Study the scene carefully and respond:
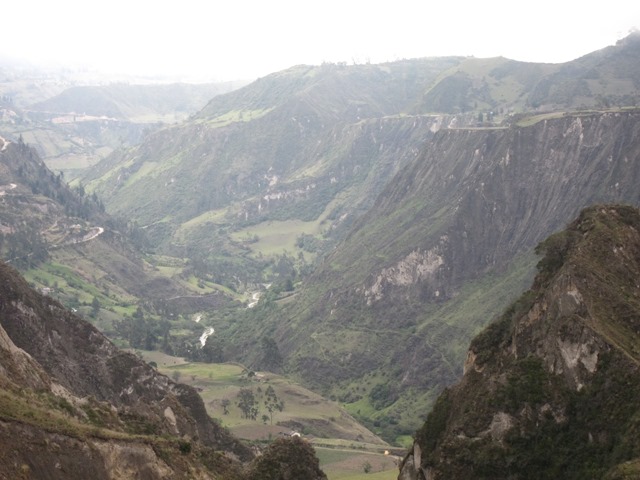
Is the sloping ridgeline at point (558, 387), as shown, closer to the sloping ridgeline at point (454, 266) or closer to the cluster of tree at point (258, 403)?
the cluster of tree at point (258, 403)

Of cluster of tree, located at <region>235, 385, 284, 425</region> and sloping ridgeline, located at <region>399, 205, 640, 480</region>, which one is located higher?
sloping ridgeline, located at <region>399, 205, 640, 480</region>

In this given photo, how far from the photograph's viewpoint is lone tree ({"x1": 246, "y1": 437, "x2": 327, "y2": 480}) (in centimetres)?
6781

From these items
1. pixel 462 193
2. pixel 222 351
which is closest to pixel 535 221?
pixel 462 193

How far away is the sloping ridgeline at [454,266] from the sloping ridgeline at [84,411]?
64.1 m

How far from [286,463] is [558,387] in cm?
2268

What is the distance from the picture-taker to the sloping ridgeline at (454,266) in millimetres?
156375

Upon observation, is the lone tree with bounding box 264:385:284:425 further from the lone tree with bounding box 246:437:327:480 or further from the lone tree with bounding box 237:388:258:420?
the lone tree with bounding box 246:437:327:480

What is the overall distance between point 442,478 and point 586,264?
64.4 ft

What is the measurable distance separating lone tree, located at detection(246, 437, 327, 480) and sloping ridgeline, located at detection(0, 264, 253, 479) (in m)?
1.96

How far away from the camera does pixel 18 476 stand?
44250mm

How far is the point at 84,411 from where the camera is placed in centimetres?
6216

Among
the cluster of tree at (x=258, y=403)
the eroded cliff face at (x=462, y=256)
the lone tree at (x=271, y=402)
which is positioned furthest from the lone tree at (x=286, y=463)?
the eroded cliff face at (x=462, y=256)

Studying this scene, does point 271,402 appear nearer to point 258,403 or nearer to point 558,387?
point 258,403

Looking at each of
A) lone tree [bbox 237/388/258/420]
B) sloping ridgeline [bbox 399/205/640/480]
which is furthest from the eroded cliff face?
sloping ridgeline [bbox 399/205/640/480]
